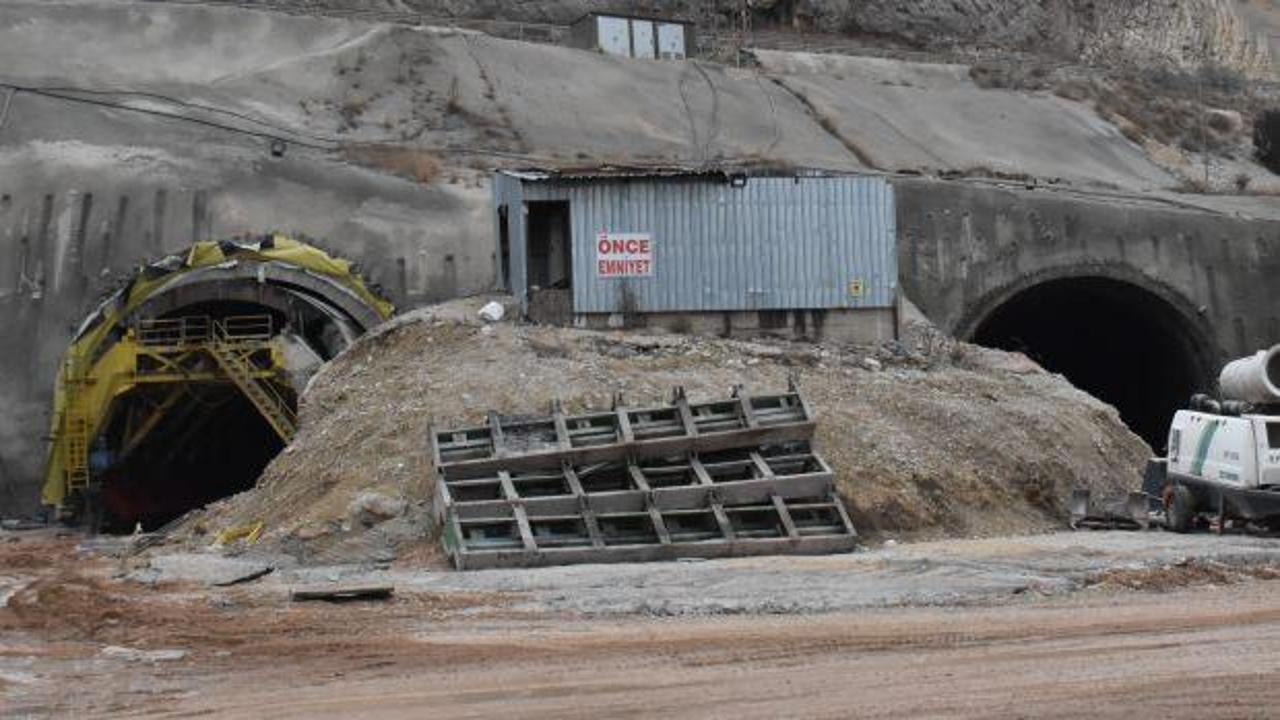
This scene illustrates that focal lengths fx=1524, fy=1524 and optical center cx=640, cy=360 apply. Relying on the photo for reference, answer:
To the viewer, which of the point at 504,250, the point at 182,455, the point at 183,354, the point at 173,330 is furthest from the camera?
the point at 182,455

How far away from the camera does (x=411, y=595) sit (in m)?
14.8

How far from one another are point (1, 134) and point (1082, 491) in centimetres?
2555

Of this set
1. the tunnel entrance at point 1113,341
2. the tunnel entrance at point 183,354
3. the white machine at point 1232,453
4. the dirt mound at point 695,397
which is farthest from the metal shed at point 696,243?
the tunnel entrance at point 1113,341

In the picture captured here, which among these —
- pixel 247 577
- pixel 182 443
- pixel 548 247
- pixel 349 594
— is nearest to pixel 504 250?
pixel 548 247

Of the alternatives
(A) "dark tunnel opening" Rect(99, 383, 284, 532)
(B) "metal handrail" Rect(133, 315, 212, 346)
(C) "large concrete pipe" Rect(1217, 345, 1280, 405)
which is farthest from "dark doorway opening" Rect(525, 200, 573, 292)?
(C) "large concrete pipe" Rect(1217, 345, 1280, 405)

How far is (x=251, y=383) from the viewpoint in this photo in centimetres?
2803

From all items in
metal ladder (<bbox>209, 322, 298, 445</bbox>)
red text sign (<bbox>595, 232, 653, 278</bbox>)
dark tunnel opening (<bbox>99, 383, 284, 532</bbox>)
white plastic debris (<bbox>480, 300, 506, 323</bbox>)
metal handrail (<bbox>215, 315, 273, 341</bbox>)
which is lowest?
dark tunnel opening (<bbox>99, 383, 284, 532</bbox>)

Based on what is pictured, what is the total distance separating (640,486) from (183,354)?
42.4 ft

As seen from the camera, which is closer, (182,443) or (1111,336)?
(182,443)

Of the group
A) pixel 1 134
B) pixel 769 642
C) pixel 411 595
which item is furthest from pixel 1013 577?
pixel 1 134

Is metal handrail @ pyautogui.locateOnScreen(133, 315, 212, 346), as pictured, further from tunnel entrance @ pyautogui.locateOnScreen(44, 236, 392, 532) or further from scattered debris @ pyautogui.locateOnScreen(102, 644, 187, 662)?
scattered debris @ pyautogui.locateOnScreen(102, 644, 187, 662)

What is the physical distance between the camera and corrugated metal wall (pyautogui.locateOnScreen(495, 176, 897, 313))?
83.7 ft

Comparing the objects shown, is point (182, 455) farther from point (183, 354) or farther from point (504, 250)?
point (504, 250)

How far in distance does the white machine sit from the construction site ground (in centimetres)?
194
